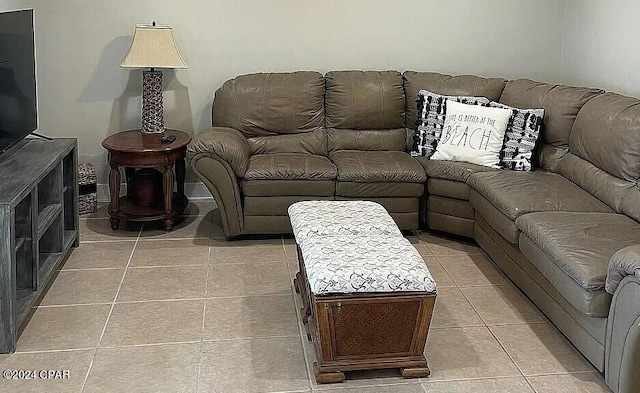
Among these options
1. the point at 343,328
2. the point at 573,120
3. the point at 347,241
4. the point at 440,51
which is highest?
the point at 440,51

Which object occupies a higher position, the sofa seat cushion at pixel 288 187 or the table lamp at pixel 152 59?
the table lamp at pixel 152 59

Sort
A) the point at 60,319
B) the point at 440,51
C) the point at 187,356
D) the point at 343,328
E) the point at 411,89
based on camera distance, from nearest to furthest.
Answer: the point at 343,328 → the point at 187,356 → the point at 60,319 → the point at 411,89 → the point at 440,51

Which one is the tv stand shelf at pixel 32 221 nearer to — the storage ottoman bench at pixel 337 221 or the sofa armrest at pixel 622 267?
the storage ottoman bench at pixel 337 221

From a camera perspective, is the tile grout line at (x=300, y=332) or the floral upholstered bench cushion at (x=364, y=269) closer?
the floral upholstered bench cushion at (x=364, y=269)

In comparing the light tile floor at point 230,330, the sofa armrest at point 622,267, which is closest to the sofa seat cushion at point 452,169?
the light tile floor at point 230,330

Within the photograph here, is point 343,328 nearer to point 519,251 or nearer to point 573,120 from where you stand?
point 519,251

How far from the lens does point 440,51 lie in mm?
5418

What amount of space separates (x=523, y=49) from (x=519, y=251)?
2267 mm

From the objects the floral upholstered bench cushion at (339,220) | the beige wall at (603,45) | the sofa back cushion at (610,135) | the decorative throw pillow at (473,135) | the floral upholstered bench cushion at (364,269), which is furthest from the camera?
the decorative throw pillow at (473,135)

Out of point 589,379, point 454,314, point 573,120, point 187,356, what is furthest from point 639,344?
point 573,120

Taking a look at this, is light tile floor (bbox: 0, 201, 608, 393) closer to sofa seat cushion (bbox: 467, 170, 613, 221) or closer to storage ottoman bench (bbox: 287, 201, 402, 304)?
storage ottoman bench (bbox: 287, 201, 402, 304)

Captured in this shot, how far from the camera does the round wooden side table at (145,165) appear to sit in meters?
4.49

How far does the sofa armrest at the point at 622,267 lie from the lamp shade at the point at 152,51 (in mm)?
2980

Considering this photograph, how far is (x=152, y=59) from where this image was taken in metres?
4.72
